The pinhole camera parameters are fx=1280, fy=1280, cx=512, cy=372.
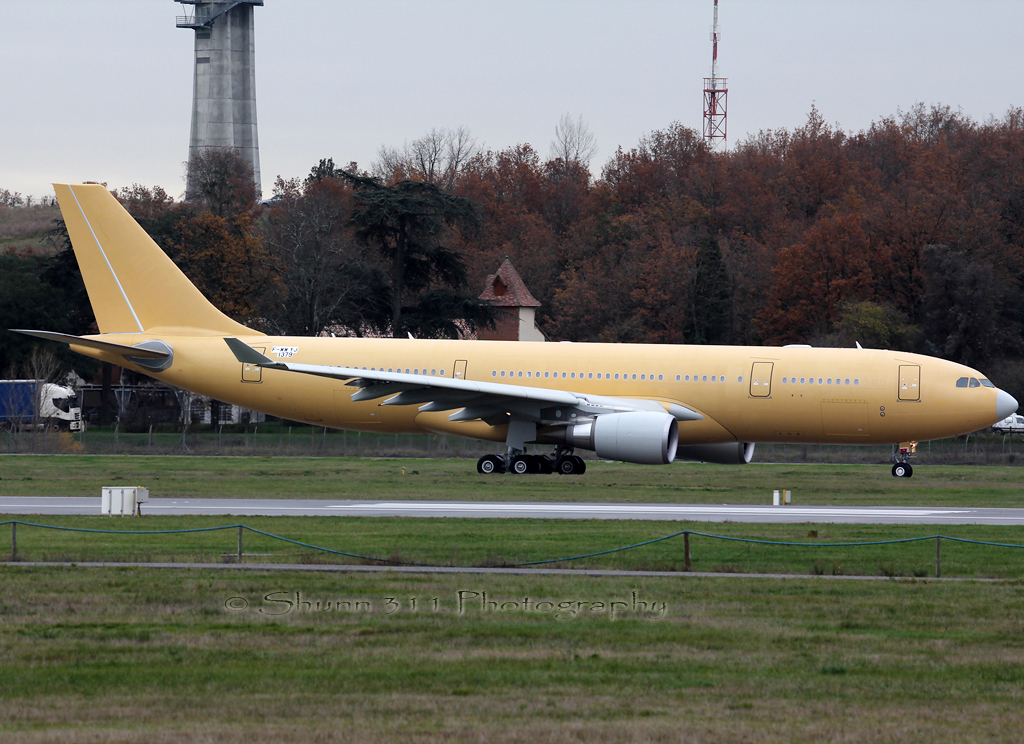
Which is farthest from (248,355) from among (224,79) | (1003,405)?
(224,79)

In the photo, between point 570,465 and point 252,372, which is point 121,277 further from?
point 570,465

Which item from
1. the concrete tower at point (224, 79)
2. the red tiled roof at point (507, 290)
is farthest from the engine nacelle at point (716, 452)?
the concrete tower at point (224, 79)

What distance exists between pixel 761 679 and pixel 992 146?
79864mm

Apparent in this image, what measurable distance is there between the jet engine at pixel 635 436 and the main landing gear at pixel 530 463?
2.90 metres

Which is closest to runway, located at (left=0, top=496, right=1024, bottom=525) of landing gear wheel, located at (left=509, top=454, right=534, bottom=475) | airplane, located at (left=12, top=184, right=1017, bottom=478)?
airplane, located at (left=12, top=184, right=1017, bottom=478)

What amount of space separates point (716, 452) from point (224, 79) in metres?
94.9

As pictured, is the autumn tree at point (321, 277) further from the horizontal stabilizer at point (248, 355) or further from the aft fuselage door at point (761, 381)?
the aft fuselage door at point (761, 381)

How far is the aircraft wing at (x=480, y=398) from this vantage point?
104ft

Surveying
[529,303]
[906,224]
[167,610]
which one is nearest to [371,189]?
[529,303]

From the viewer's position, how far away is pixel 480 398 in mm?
32219

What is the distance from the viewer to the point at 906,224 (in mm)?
72062

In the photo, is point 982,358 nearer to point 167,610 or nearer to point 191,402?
point 191,402

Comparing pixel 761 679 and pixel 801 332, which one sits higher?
pixel 801 332

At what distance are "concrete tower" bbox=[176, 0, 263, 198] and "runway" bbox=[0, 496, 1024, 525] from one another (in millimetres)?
92017
